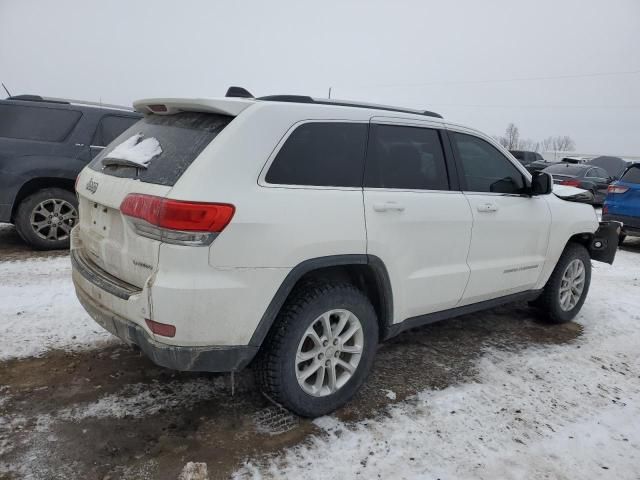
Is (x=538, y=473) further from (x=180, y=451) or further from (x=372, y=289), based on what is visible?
(x=180, y=451)

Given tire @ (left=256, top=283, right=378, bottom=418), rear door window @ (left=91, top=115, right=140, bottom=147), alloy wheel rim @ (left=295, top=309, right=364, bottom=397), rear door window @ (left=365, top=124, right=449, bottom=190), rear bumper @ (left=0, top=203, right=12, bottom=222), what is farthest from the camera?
rear door window @ (left=91, top=115, right=140, bottom=147)

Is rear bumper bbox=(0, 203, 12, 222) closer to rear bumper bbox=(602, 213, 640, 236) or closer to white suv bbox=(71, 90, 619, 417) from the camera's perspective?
white suv bbox=(71, 90, 619, 417)

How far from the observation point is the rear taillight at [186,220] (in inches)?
90.3

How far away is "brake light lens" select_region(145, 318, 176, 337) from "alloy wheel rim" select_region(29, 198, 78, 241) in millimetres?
4559

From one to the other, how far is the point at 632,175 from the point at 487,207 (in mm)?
6644

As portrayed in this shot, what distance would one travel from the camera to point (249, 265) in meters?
2.41

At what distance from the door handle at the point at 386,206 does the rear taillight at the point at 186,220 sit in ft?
3.05

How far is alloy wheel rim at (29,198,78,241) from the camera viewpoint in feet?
20.1

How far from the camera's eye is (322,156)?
110 inches

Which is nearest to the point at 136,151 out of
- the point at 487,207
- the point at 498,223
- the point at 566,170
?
the point at 487,207

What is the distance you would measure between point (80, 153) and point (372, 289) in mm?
4922

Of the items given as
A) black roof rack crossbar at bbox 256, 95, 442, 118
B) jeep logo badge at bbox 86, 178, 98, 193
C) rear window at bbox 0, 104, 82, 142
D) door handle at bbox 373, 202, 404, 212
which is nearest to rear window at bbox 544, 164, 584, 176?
black roof rack crossbar at bbox 256, 95, 442, 118

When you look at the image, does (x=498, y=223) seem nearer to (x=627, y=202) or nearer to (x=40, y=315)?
(x=40, y=315)

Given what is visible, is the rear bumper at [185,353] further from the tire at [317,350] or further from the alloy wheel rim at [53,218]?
the alloy wheel rim at [53,218]
